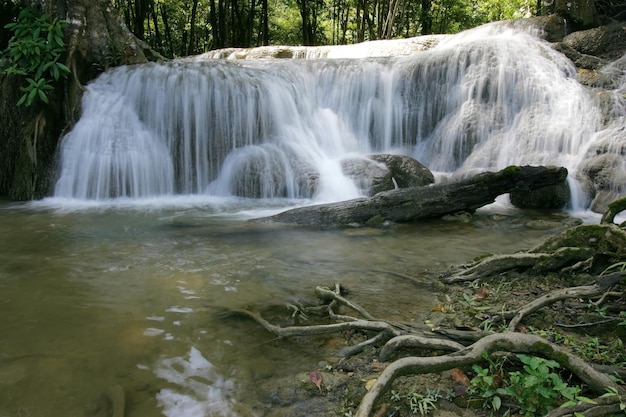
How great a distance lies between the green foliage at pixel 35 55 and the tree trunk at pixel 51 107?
0.30m

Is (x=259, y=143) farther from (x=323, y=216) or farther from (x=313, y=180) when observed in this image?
(x=323, y=216)

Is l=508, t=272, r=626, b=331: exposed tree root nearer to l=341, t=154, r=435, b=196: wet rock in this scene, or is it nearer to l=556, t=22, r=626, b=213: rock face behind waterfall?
l=556, t=22, r=626, b=213: rock face behind waterfall

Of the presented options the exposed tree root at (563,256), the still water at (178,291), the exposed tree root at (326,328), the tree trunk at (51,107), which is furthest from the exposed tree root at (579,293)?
the tree trunk at (51,107)

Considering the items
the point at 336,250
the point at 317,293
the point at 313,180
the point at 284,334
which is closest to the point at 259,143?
the point at 313,180

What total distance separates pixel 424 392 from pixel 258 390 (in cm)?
91

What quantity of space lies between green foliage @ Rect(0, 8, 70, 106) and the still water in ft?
10.2

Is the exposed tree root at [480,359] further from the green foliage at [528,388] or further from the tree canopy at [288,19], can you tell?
the tree canopy at [288,19]

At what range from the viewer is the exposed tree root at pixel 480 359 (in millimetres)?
2283

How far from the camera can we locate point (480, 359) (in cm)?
254

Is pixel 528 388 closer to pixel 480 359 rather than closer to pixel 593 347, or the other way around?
pixel 480 359

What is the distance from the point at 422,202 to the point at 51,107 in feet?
27.1

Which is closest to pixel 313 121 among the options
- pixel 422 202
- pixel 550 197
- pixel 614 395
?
pixel 422 202

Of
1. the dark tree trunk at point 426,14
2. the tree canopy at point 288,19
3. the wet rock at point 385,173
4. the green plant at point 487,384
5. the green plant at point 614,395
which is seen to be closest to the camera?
the green plant at point 614,395

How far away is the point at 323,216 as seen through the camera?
280 inches
